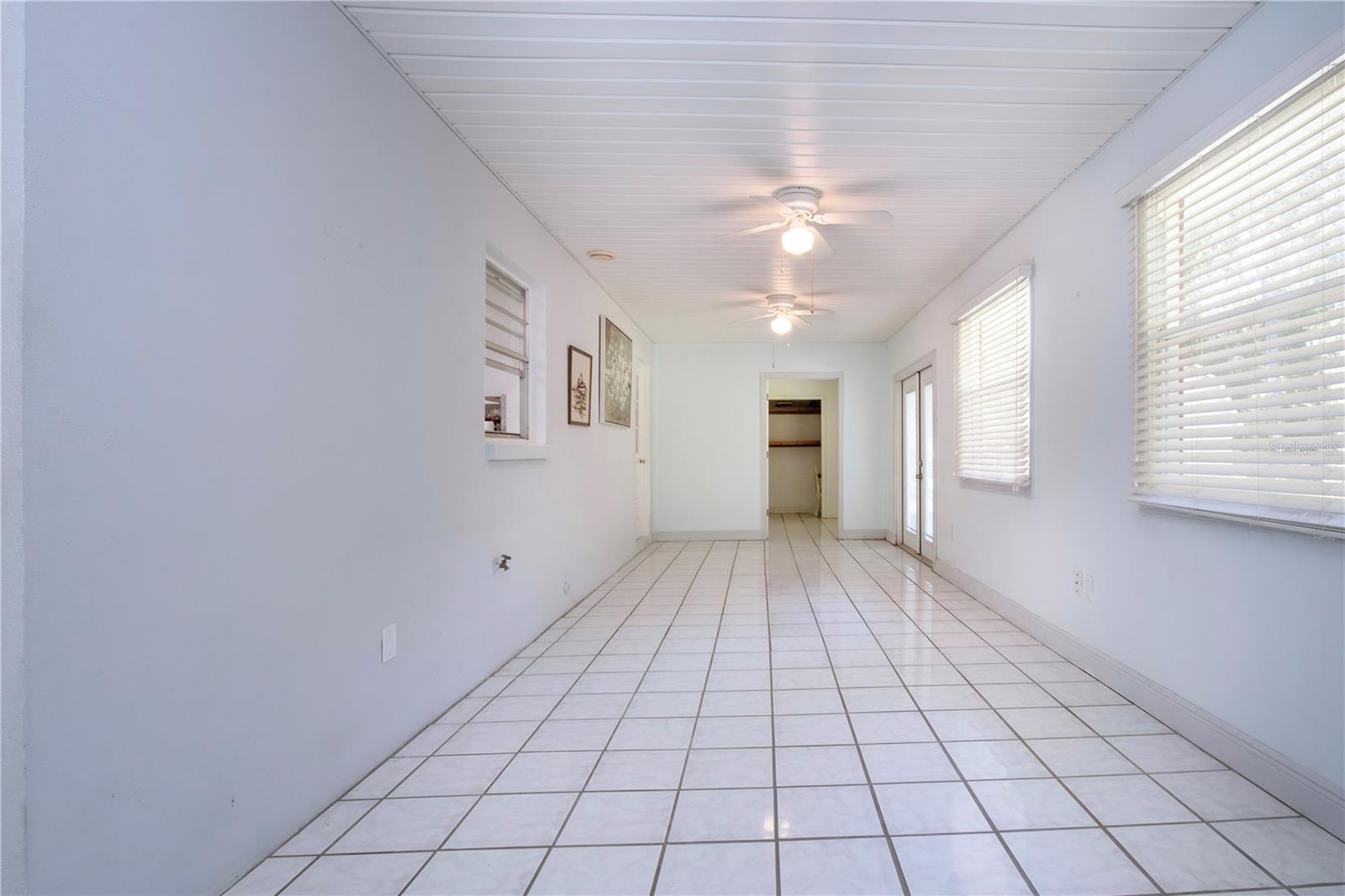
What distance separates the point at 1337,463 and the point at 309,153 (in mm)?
3208

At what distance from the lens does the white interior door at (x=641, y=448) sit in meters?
7.33

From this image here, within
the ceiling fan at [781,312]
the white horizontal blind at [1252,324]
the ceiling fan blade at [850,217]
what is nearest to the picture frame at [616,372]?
the ceiling fan at [781,312]

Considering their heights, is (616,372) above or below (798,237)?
below

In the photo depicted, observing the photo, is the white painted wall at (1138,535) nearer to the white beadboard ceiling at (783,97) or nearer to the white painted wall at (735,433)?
the white beadboard ceiling at (783,97)

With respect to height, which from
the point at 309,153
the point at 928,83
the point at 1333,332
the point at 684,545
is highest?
the point at 928,83

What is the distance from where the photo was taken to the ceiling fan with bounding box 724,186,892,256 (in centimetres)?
342

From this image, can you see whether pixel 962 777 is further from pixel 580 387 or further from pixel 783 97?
pixel 580 387

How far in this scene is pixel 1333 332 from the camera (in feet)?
5.96

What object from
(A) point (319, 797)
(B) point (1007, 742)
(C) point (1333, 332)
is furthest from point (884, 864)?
(C) point (1333, 332)

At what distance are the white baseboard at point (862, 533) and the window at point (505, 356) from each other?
5500 millimetres

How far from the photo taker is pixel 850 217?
351 centimetres

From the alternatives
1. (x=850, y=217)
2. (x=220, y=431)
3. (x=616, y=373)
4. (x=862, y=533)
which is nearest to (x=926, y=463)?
(x=862, y=533)

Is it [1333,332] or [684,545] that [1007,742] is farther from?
[684,545]

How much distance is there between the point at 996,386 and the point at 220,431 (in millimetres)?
4582
